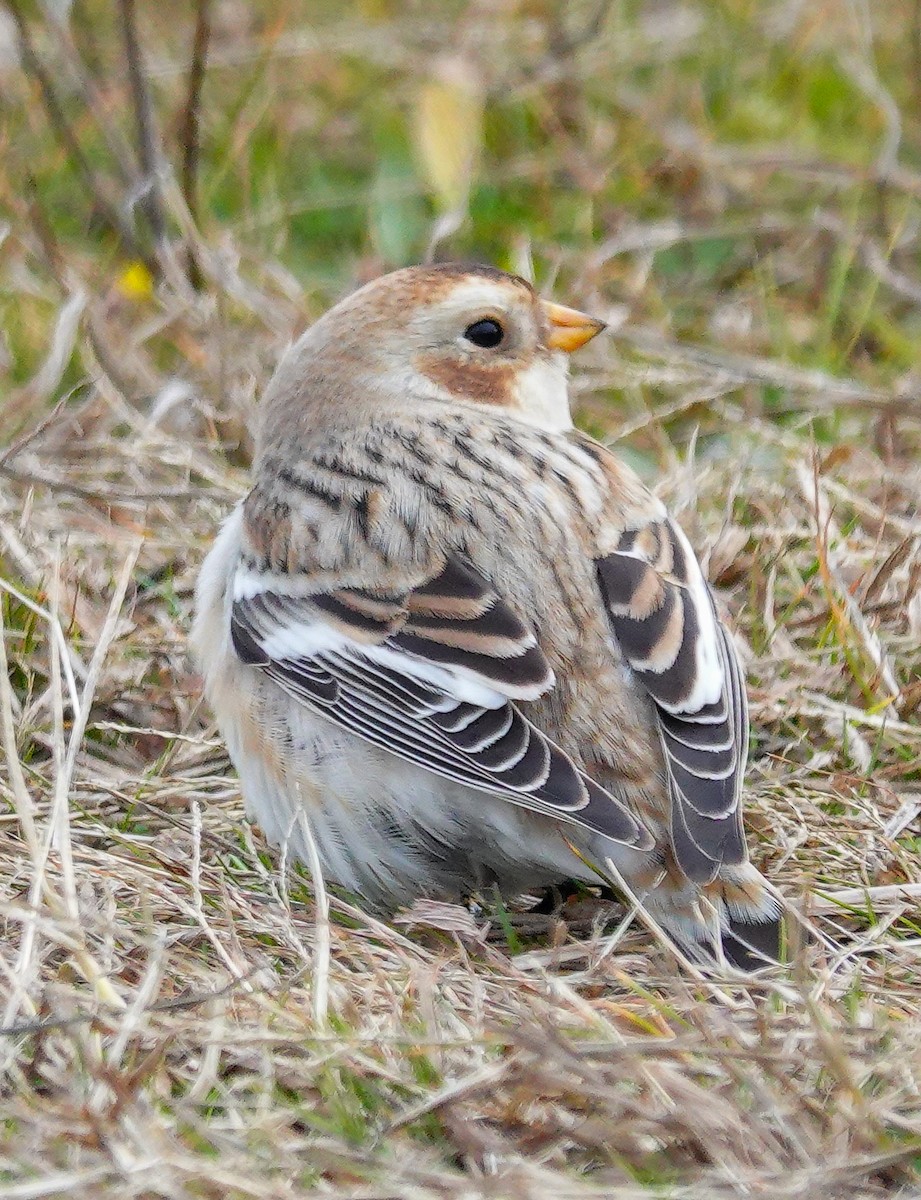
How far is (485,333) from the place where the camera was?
352cm

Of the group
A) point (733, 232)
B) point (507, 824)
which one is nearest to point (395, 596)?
point (507, 824)

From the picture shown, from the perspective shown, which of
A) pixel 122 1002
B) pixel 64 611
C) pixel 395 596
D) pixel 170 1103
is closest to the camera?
pixel 170 1103

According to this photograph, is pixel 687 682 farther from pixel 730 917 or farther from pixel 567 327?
pixel 567 327

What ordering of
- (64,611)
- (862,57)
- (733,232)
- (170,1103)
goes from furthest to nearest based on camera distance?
(862,57)
(733,232)
(64,611)
(170,1103)

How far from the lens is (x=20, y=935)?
8.84ft

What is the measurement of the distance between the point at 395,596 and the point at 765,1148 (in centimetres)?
116

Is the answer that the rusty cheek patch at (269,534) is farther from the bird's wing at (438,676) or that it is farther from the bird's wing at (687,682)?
the bird's wing at (687,682)

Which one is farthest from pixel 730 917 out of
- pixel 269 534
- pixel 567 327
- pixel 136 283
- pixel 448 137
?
pixel 448 137

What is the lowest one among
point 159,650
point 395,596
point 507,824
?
point 159,650

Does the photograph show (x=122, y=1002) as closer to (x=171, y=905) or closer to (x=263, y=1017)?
(x=263, y=1017)

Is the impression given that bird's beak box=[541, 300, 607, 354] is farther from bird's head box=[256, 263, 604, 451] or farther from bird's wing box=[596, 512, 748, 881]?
bird's wing box=[596, 512, 748, 881]

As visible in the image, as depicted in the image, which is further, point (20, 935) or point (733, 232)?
point (733, 232)

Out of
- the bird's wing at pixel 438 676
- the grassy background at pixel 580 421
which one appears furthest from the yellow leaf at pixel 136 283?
the bird's wing at pixel 438 676

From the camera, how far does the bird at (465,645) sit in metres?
2.77
